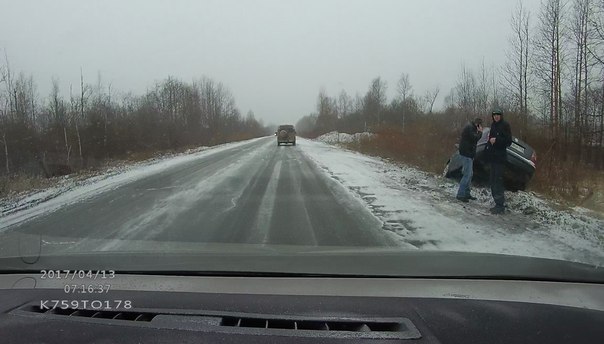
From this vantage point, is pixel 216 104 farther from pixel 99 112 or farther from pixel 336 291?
pixel 336 291

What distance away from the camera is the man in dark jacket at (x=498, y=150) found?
888cm

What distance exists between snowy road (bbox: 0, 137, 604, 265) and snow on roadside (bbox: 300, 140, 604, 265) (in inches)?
0.7

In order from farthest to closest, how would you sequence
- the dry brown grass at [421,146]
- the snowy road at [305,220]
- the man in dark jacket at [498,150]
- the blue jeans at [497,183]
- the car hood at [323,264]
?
the dry brown grass at [421,146] < the blue jeans at [497,183] < the man in dark jacket at [498,150] < the snowy road at [305,220] < the car hood at [323,264]

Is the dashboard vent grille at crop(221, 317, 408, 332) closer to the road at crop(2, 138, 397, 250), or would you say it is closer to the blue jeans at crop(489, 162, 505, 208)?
the road at crop(2, 138, 397, 250)

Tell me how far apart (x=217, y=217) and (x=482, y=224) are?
436 cm

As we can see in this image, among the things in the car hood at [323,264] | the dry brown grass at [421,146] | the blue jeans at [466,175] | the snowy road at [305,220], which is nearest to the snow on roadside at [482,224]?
the snowy road at [305,220]

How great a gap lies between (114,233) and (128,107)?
47067 millimetres

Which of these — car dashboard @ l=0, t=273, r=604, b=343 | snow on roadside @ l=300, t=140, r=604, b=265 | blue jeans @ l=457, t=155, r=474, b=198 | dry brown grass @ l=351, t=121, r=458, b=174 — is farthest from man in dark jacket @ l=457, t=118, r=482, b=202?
car dashboard @ l=0, t=273, r=604, b=343

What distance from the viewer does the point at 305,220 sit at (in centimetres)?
799

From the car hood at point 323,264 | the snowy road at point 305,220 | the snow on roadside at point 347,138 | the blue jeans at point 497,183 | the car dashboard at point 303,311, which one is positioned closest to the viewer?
the car dashboard at point 303,311

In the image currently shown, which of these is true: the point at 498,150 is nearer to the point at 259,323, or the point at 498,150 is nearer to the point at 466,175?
the point at 466,175

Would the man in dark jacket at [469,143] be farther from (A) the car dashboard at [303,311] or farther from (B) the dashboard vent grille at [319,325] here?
(B) the dashboard vent grille at [319,325]

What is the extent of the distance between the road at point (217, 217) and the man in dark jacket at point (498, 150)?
250 cm

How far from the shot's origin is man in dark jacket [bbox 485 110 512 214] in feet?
29.1
